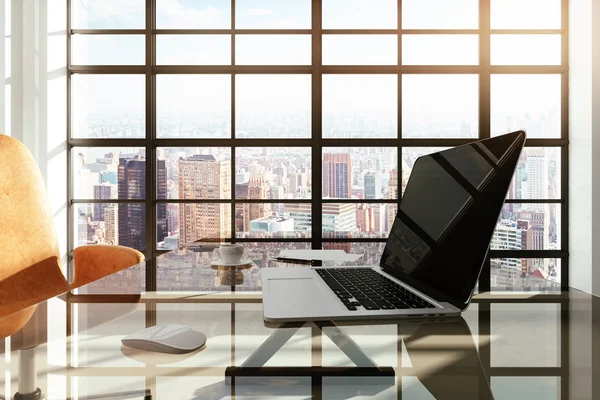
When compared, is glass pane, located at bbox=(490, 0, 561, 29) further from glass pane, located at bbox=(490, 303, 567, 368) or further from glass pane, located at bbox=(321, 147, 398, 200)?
glass pane, located at bbox=(490, 303, 567, 368)

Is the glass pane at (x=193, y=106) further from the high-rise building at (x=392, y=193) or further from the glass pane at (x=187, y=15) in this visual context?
the high-rise building at (x=392, y=193)

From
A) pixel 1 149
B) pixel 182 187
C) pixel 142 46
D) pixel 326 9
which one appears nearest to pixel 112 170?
pixel 182 187

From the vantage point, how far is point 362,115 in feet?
12.2

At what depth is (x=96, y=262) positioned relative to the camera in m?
1.99

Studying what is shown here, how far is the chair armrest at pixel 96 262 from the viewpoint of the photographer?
1.96 m

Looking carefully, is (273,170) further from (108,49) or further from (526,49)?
(526,49)

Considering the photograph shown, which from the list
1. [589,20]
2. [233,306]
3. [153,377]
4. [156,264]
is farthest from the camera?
[589,20]

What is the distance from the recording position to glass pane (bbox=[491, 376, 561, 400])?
0.47 meters

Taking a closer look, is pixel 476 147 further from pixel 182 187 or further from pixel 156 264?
pixel 182 187

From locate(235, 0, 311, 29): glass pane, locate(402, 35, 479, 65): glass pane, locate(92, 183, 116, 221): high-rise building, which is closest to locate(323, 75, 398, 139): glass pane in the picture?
locate(402, 35, 479, 65): glass pane

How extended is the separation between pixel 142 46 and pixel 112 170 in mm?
1057

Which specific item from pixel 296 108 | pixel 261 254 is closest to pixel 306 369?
pixel 261 254

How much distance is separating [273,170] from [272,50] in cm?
99

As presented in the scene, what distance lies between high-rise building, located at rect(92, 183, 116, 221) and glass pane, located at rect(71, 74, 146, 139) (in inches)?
16.6
